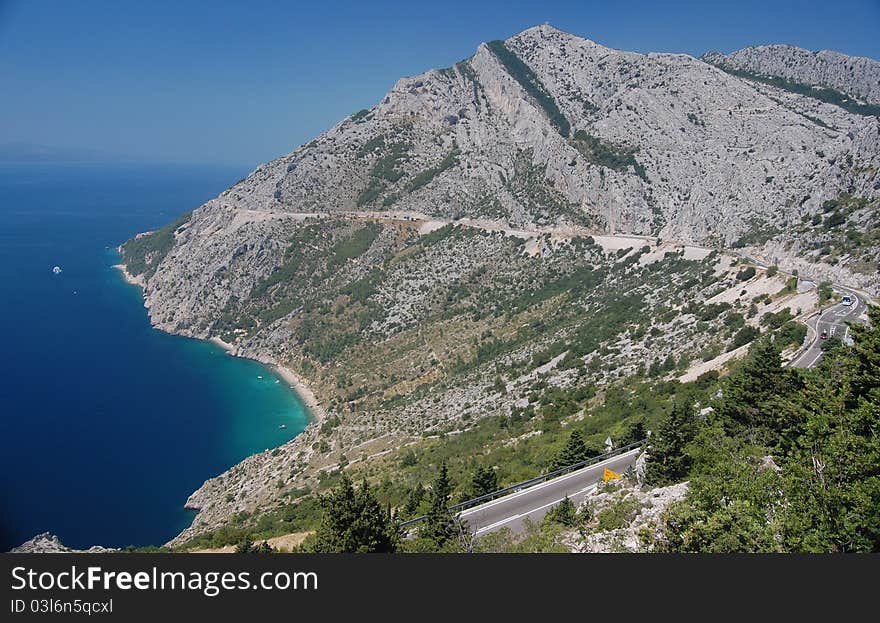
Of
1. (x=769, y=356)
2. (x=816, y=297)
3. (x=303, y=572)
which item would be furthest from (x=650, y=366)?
(x=303, y=572)

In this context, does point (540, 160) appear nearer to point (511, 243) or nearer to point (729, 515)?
point (511, 243)

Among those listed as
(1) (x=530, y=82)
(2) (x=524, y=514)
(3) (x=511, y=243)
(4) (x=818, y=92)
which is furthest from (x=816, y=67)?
(2) (x=524, y=514)

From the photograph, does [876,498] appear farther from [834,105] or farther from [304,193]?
[834,105]

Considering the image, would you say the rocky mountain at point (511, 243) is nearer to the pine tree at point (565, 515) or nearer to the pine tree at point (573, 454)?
the pine tree at point (573, 454)

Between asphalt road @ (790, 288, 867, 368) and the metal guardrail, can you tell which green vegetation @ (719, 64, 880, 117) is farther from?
the metal guardrail

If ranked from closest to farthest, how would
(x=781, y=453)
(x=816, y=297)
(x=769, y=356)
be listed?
(x=781, y=453) < (x=769, y=356) < (x=816, y=297)
